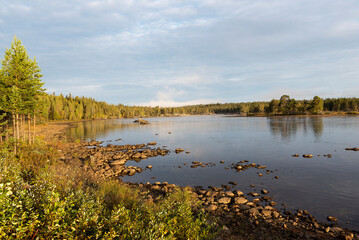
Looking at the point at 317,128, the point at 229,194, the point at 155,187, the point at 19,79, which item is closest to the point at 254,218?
the point at 229,194

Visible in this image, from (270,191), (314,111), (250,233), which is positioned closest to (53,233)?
(250,233)

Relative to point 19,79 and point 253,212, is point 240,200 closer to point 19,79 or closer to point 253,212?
point 253,212

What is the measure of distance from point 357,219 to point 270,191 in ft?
18.7

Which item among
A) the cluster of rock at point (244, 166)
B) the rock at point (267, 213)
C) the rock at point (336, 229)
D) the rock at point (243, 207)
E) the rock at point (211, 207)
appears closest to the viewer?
the rock at point (336, 229)

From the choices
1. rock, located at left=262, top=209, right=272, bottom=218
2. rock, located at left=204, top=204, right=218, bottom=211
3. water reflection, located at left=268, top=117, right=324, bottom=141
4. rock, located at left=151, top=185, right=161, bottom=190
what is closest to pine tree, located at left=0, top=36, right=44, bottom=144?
rock, located at left=151, top=185, right=161, bottom=190

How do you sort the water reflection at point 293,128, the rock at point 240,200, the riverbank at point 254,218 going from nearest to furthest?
the riverbank at point 254,218 → the rock at point 240,200 → the water reflection at point 293,128

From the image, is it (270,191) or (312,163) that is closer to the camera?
(270,191)

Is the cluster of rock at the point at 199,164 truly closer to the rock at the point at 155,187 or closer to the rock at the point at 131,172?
the rock at the point at 131,172

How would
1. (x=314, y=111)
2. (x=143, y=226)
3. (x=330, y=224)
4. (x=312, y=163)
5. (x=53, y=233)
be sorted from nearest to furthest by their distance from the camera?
1. (x=53, y=233)
2. (x=143, y=226)
3. (x=330, y=224)
4. (x=312, y=163)
5. (x=314, y=111)

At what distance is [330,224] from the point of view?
1173 centimetres

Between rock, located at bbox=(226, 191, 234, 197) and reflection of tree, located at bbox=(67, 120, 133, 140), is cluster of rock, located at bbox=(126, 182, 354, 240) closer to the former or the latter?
rock, located at bbox=(226, 191, 234, 197)

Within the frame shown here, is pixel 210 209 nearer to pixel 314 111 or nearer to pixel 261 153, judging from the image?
pixel 261 153

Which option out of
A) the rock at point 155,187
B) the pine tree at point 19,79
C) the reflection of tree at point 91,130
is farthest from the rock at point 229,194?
the reflection of tree at point 91,130

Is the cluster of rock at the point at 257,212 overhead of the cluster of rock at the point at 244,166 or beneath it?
overhead
